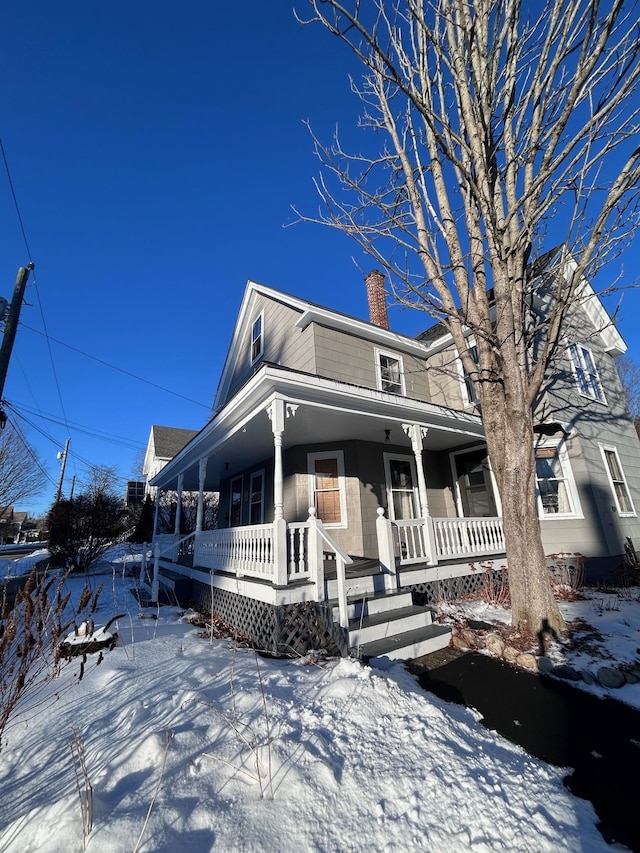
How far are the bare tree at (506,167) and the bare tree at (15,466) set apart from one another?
62.2 ft

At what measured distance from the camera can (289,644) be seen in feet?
14.6

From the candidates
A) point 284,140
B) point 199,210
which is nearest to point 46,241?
point 199,210

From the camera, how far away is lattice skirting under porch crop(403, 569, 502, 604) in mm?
A: 6014

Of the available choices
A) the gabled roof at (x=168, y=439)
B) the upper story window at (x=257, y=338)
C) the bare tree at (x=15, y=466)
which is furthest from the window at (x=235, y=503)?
the gabled roof at (x=168, y=439)

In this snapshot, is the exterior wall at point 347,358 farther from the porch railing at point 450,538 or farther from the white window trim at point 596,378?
the white window trim at point 596,378

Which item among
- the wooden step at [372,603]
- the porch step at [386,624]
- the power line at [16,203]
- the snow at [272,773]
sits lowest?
the snow at [272,773]

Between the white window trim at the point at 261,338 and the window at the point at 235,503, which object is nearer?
the window at the point at 235,503

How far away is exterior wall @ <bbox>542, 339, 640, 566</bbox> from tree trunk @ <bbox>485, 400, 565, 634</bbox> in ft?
10.1

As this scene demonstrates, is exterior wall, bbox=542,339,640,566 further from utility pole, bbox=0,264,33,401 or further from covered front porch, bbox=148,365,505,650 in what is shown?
utility pole, bbox=0,264,33,401

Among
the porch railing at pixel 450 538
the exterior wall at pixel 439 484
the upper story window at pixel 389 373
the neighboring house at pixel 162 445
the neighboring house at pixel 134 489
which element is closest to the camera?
the porch railing at pixel 450 538

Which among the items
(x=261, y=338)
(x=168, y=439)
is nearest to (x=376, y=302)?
(x=261, y=338)

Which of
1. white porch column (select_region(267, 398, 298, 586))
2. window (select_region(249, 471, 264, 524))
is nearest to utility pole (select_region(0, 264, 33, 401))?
window (select_region(249, 471, 264, 524))

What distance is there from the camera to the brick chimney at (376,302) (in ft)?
39.2

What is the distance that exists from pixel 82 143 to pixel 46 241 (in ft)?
9.68
